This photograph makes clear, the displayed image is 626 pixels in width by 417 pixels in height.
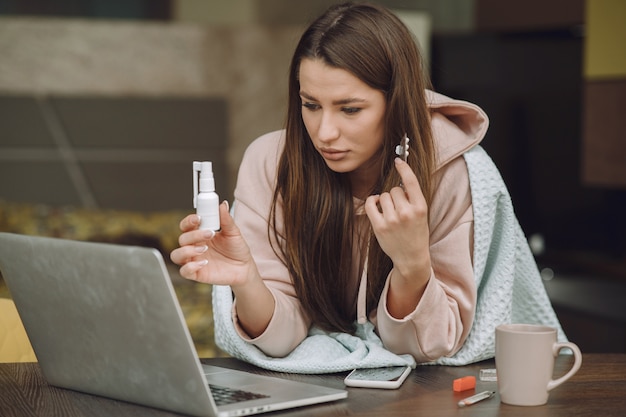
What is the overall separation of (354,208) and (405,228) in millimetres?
346

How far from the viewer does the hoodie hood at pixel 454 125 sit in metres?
1.52

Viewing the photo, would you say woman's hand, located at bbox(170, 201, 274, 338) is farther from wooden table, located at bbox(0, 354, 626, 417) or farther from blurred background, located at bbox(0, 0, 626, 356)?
blurred background, located at bbox(0, 0, 626, 356)

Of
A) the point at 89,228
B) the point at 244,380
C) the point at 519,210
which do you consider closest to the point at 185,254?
the point at 244,380

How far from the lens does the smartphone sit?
120cm

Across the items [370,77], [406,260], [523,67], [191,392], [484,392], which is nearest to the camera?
[191,392]

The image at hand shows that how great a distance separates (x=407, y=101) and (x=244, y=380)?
0.55 m

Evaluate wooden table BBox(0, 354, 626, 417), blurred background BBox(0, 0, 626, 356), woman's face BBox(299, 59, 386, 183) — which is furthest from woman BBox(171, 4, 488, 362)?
blurred background BBox(0, 0, 626, 356)

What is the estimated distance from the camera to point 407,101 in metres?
1.49

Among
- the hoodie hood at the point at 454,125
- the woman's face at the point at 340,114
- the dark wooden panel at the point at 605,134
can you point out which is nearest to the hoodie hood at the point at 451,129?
the hoodie hood at the point at 454,125

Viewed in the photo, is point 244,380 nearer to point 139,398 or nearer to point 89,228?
point 139,398

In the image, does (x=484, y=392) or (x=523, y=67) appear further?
(x=523, y=67)

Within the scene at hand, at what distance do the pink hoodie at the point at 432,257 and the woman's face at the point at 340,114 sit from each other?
0.39 feet

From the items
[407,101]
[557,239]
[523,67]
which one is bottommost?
[557,239]

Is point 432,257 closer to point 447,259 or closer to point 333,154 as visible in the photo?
point 447,259
